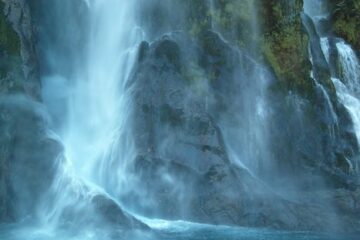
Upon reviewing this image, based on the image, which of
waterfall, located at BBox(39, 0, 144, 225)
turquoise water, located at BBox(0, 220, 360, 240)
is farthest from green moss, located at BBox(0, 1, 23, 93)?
turquoise water, located at BBox(0, 220, 360, 240)

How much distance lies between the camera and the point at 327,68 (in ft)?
103

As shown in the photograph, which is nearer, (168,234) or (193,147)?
(168,234)

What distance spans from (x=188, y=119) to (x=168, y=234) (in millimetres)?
6587

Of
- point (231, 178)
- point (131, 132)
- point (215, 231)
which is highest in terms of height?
point (131, 132)

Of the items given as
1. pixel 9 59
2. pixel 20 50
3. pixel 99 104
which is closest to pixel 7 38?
pixel 20 50

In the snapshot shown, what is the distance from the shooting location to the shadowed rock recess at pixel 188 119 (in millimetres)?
24484

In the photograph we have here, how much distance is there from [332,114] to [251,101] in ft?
14.2

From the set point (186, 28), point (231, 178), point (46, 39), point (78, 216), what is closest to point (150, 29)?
point (186, 28)

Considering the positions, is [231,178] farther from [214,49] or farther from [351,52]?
[351,52]

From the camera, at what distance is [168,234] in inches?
863

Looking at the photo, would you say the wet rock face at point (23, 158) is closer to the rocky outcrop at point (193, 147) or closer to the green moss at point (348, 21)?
the rocky outcrop at point (193, 147)

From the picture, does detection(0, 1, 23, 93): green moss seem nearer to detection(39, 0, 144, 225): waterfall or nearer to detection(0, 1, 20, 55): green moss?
detection(0, 1, 20, 55): green moss

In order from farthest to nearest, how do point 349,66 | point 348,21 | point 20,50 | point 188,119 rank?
1. point 348,21
2. point 349,66
3. point 188,119
4. point 20,50

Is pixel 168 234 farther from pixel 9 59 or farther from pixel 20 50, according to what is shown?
pixel 20 50
